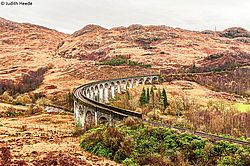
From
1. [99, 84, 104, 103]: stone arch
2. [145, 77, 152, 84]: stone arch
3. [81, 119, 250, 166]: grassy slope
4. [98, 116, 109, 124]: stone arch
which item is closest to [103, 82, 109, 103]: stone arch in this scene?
[99, 84, 104, 103]: stone arch

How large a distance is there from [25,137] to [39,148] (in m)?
10.2

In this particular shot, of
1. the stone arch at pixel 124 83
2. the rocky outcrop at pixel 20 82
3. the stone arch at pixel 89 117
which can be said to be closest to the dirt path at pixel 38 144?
the stone arch at pixel 89 117

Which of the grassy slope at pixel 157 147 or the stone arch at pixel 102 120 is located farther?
the stone arch at pixel 102 120

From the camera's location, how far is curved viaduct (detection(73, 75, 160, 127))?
2153 inches

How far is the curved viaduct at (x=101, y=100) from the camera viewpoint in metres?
54.7

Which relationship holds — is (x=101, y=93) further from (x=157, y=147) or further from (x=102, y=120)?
(x=157, y=147)

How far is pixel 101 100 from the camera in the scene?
11950 cm

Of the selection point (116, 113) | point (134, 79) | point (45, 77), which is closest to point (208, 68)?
point (134, 79)

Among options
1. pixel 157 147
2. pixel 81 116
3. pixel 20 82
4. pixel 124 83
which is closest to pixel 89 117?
pixel 81 116

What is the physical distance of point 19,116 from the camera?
92438 mm

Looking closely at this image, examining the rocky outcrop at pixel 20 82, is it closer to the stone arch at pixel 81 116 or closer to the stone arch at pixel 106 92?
the stone arch at pixel 106 92

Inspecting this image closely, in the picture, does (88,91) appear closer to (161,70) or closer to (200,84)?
(200,84)

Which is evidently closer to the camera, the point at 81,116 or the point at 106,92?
the point at 81,116

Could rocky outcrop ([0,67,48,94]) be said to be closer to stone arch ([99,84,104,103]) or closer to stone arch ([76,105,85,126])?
stone arch ([99,84,104,103])
